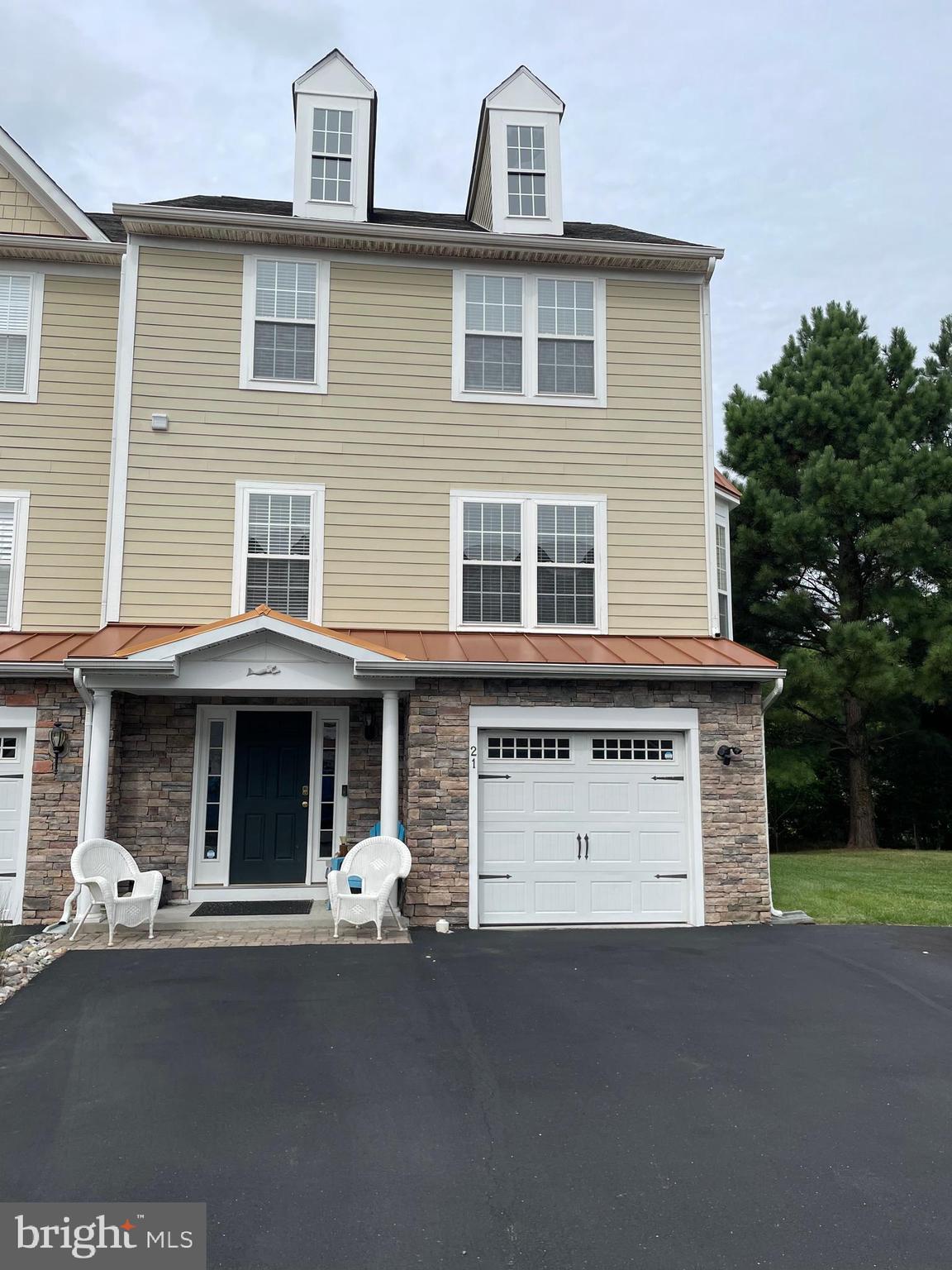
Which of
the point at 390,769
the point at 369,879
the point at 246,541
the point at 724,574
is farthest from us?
the point at 724,574

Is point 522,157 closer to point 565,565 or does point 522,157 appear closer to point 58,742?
point 565,565

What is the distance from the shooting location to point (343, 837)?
10125mm

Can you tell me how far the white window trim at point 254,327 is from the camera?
418 inches

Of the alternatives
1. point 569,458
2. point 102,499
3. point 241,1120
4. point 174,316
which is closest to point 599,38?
point 569,458

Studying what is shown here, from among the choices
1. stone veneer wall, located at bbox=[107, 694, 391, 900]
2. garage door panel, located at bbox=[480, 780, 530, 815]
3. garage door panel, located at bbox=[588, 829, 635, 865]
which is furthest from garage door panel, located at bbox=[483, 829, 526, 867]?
stone veneer wall, located at bbox=[107, 694, 391, 900]

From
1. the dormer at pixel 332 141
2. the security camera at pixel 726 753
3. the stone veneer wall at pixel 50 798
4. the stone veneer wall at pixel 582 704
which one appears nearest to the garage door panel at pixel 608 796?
the stone veneer wall at pixel 582 704

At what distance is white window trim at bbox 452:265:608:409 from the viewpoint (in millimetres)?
10922

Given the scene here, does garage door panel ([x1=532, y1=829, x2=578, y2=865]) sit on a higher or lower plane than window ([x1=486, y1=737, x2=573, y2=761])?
lower

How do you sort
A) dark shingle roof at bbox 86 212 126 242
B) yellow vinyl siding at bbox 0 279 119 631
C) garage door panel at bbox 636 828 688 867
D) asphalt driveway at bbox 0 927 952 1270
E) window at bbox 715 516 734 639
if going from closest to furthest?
1. asphalt driveway at bbox 0 927 952 1270
2. garage door panel at bbox 636 828 688 867
3. yellow vinyl siding at bbox 0 279 119 631
4. dark shingle roof at bbox 86 212 126 242
5. window at bbox 715 516 734 639

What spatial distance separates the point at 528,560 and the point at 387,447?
2245 mm

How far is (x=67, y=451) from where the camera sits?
1067 cm

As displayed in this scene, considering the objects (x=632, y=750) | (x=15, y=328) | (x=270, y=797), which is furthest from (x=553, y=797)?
(x=15, y=328)

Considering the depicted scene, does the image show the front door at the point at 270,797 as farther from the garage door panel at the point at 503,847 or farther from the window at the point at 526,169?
the window at the point at 526,169

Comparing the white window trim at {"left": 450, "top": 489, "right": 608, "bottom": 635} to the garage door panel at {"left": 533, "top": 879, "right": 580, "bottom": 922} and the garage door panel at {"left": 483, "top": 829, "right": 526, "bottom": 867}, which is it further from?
the garage door panel at {"left": 533, "top": 879, "right": 580, "bottom": 922}
